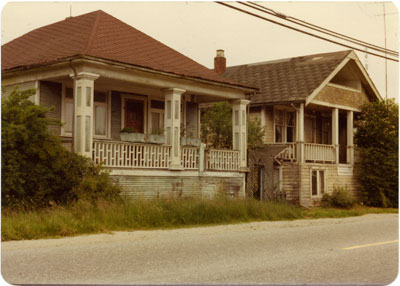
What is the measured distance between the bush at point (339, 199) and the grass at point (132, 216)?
24.7ft

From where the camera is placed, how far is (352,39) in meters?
18.9

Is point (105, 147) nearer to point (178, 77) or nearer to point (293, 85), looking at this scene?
point (178, 77)

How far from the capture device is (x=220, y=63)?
33562 mm

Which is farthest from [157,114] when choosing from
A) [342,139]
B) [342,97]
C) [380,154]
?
[342,139]

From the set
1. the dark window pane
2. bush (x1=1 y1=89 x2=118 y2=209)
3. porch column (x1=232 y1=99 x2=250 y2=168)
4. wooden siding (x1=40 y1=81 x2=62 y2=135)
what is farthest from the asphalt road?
the dark window pane

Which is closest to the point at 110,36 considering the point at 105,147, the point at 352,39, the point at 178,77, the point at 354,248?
the point at 178,77

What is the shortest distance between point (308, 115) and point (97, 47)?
1519 cm

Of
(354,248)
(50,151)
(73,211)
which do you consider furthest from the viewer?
(50,151)

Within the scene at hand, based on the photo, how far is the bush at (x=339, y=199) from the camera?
85.1 feet

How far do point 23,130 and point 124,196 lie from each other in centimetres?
386

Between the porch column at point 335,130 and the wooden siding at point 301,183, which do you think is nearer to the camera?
the wooden siding at point 301,183

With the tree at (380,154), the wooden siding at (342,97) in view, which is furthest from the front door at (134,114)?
the tree at (380,154)

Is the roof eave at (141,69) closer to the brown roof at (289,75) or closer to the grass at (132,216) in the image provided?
the grass at (132,216)

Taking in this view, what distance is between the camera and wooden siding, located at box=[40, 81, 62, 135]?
18812mm
